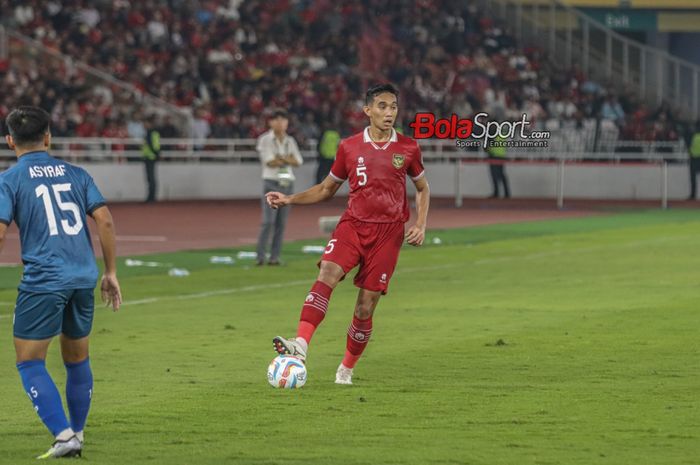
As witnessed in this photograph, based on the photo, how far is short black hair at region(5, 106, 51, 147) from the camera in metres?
8.67

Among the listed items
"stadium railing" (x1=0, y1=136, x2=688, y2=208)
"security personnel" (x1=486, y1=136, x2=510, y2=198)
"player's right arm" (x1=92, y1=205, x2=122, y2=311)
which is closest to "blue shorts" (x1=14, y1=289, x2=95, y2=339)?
"player's right arm" (x1=92, y1=205, x2=122, y2=311)

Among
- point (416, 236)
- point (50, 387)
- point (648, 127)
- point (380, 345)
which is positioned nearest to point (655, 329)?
point (380, 345)

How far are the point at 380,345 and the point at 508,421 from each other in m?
4.38

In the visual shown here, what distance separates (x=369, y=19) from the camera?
55.0 meters

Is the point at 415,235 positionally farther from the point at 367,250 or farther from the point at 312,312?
the point at 312,312

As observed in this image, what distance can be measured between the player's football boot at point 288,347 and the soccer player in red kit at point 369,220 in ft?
1.30

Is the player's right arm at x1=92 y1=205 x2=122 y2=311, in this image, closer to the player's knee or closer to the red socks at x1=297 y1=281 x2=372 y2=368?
the red socks at x1=297 y1=281 x2=372 y2=368

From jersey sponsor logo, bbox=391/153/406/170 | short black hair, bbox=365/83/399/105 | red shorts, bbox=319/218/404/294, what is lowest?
red shorts, bbox=319/218/404/294

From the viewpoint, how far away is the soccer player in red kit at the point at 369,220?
11.7m

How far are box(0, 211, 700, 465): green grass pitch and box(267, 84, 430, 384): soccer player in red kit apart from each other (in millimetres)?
548

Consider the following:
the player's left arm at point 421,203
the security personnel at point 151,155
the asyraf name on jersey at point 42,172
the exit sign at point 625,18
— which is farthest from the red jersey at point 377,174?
the exit sign at point 625,18

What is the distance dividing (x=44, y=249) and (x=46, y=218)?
0.52ft

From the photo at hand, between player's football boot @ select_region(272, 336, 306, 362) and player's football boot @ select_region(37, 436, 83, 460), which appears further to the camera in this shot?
player's football boot @ select_region(272, 336, 306, 362)

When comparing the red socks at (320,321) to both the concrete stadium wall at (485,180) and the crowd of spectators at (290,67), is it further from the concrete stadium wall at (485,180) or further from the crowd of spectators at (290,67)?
the concrete stadium wall at (485,180)
